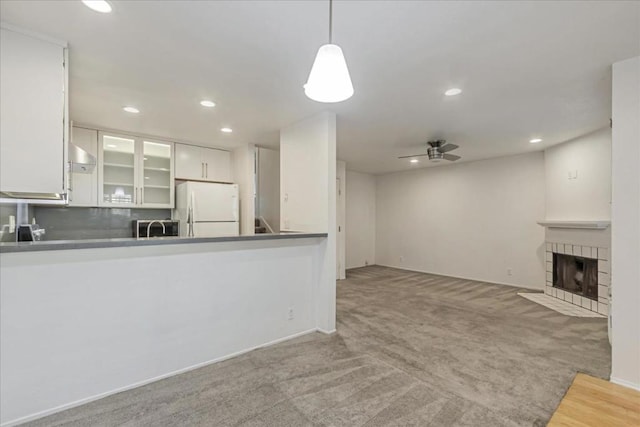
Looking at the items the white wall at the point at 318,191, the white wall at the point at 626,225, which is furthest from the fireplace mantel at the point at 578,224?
the white wall at the point at 318,191

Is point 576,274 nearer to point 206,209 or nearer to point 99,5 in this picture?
point 206,209

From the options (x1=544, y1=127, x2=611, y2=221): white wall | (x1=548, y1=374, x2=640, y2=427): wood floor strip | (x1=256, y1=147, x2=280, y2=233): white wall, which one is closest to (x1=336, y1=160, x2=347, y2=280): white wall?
(x1=256, y1=147, x2=280, y2=233): white wall

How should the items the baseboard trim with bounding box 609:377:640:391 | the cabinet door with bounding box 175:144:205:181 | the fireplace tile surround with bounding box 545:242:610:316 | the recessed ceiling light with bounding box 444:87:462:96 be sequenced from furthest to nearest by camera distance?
the cabinet door with bounding box 175:144:205:181, the fireplace tile surround with bounding box 545:242:610:316, the recessed ceiling light with bounding box 444:87:462:96, the baseboard trim with bounding box 609:377:640:391

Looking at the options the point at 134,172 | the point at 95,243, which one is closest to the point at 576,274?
the point at 95,243

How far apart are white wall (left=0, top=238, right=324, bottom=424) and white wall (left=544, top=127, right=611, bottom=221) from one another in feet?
14.5

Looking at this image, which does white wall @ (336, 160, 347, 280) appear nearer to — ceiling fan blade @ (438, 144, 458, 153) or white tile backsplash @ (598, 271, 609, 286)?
ceiling fan blade @ (438, 144, 458, 153)

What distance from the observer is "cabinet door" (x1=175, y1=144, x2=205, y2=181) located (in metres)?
4.62

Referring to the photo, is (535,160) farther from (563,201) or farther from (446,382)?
A: (446,382)

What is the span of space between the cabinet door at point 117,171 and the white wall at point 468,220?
18.0 feet

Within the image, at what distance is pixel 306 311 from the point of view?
3299 mm

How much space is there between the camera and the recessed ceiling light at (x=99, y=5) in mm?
1646

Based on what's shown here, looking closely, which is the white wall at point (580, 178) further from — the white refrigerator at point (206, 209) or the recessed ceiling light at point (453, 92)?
the white refrigerator at point (206, 209)

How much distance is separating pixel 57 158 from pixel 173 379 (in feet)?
5.90

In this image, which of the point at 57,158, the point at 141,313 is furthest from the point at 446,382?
the point at 57,158
